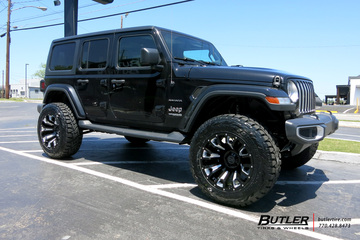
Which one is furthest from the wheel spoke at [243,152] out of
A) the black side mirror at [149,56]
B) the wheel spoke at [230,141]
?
the black side mirror at [149,56]

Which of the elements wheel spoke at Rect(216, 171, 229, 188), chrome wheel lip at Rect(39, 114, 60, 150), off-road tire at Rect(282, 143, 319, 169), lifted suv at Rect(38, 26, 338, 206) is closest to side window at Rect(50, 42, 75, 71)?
lifted suv at Rect(38, 26, 338, 206)

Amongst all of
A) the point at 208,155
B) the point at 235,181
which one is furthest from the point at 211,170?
the point at 235,181

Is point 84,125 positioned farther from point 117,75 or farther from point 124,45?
point 124,45

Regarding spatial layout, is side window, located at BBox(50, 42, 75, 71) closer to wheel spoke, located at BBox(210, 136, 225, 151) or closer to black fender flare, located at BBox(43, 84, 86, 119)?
black fender flare, located at BBox(43, 84, 86, 119)

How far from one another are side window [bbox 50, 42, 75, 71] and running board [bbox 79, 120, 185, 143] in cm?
117

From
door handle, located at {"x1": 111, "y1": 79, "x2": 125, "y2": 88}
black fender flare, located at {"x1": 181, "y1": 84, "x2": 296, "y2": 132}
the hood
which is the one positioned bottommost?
black fender flare, located at {"x1": 181, "y1": 84, "x2": 296, "y2": 132}

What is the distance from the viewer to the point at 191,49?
4344 millimetres

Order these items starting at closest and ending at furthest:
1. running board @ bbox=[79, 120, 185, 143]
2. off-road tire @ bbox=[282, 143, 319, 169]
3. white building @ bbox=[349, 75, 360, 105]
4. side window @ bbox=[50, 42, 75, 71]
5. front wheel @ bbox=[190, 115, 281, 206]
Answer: front wheel @ bbox=[190, 115, 281, 206]
running board @ bbox=[79, 120, 185, 143]
off-road tire @ bbox=[282, 143, 319, 169]
side window @ bbox=[50, 42, 75, 71]
white building @ bbox=[349, 75, 360, 105]

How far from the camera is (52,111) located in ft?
16.7

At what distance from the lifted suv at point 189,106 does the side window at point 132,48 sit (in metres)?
0.01

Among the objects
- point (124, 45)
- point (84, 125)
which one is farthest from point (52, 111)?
point (124, 45)

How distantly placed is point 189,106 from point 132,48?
1417 mm

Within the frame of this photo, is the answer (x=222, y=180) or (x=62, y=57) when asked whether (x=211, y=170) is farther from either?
(x=62, y=57)

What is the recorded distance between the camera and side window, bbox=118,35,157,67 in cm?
413
